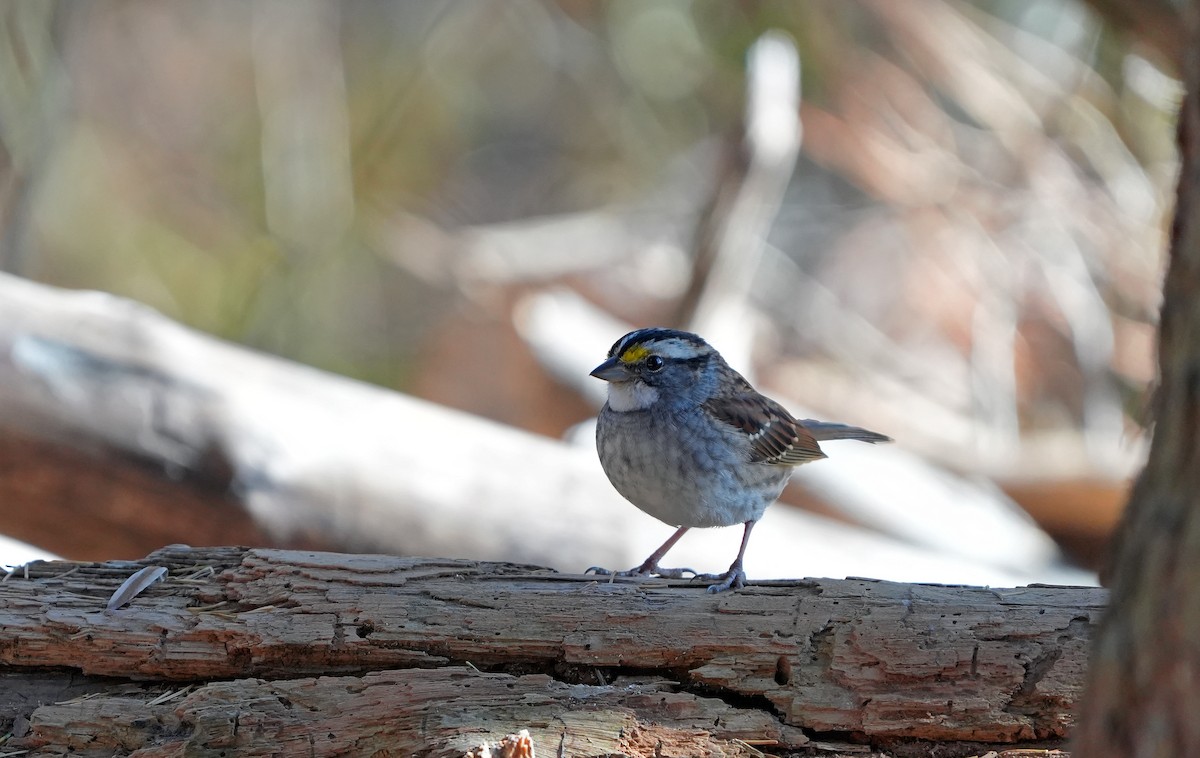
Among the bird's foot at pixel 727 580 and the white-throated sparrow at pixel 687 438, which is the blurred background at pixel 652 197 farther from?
the bird's foot at pixel 727 580

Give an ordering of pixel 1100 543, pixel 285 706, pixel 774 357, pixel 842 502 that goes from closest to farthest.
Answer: pixel 285 706, pixel 842 502, pixel 1100 543, pixel 774 357

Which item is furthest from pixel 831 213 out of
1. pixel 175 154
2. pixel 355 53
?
pixel 175 154

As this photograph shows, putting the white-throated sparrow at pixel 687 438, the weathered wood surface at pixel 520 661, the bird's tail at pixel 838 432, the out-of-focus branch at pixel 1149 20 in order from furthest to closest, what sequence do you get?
the out-of-focus branch at pixel 1149 20, the bird's tail at pixel 838 432, the white-throated sparrow at pixel 687 438, the weathered wood surface at pixel 520 661

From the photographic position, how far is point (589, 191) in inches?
523

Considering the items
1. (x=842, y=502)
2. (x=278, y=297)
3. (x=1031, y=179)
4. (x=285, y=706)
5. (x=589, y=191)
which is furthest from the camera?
(x=589, y=191)

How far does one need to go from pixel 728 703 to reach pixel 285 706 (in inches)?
41.7

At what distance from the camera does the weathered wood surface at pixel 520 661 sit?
2631 millimetres

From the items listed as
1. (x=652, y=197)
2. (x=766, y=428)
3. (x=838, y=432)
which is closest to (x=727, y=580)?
(x=766, y=428)

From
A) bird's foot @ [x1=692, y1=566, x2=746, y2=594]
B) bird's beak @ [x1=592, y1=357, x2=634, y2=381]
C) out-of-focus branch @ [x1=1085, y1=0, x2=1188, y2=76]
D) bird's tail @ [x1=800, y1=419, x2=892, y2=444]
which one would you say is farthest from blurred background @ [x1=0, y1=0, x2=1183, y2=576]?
bird's foot @ [x1=692, y1=566, x2=746, y2=594]

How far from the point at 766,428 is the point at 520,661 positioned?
4.33 feet

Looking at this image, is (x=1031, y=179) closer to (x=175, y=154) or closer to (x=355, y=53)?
(x=355, y=53)

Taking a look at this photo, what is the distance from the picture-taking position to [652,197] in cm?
1214

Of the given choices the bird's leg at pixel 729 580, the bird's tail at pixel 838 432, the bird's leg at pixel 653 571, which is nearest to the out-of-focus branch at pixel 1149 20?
the bird's tail at pixel 838 432

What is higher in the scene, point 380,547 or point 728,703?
point 380,547
